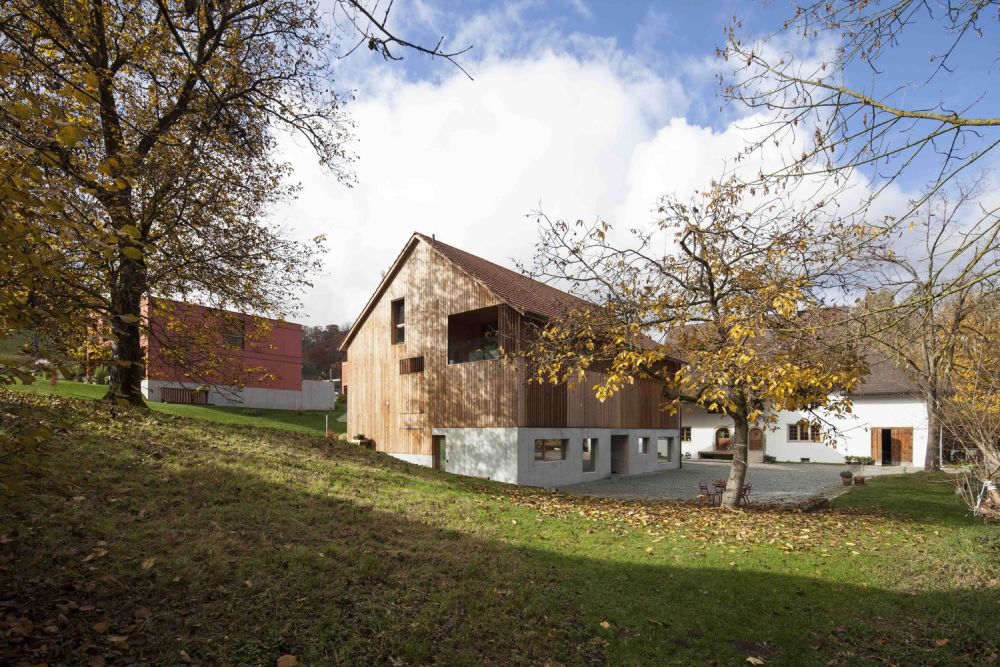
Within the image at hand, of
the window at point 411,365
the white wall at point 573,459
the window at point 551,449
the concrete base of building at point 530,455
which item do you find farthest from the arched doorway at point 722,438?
the window at point 411,365

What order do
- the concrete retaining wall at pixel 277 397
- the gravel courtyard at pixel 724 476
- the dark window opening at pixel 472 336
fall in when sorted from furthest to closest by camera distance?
1. the concrete retaining wall at pixel 277 397
2. the dark window opening at pixel 472 336
3. the gravel courtyard at pixel 724 476

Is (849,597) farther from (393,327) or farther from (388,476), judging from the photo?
(393,327)

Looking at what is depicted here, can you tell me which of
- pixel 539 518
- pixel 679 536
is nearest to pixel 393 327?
pixel 539 518

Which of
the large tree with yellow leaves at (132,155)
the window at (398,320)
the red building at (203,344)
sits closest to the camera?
the large tree with yellow leaves at (132,155)

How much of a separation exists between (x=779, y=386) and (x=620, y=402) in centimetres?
1488

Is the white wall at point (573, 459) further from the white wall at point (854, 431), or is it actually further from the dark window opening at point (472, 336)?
the white wall at point (854, 431)

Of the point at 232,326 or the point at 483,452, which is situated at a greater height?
the point at 232,326

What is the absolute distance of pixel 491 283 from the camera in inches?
821

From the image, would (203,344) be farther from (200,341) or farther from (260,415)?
(260,415)

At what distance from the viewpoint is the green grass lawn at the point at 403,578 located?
489 centimetres

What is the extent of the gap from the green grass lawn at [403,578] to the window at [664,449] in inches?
732

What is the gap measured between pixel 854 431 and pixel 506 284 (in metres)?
24.3

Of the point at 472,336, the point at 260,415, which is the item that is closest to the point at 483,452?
the point at 472,336

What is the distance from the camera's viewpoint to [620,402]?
24.7m
